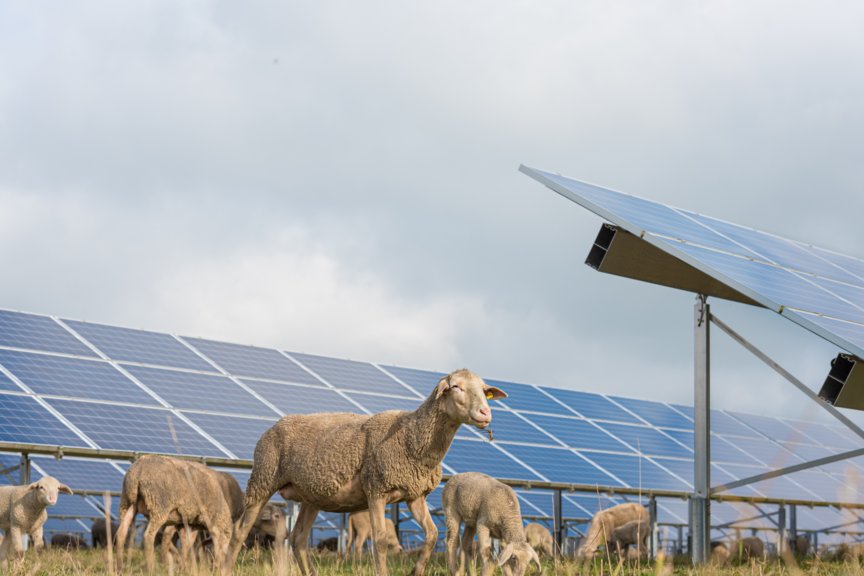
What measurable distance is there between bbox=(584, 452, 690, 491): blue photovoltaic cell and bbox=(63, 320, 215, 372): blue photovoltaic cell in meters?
Answer: 8.63

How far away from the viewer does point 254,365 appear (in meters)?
22.6

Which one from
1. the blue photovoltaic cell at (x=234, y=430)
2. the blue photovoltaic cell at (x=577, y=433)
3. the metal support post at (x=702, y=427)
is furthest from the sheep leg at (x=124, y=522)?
the blue photovoltaic cell at (x=577, y=433)

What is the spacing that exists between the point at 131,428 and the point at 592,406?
597 inches

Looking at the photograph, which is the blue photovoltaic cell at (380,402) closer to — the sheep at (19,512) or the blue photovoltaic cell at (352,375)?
the blue photovoltaic cell at (352,375)

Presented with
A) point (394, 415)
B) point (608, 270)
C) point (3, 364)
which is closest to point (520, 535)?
point (394, 415)

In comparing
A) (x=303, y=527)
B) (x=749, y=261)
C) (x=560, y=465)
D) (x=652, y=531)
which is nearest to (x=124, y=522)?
(x=303, y=527)

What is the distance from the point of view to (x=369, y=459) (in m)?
10.1

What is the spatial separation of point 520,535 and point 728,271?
4632mm

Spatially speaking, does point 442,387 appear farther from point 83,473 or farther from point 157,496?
point 83,473

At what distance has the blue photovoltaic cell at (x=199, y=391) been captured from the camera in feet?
63.2

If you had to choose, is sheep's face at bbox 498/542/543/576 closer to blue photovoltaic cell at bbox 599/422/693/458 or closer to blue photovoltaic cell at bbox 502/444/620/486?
blue photovoltaic cell at bbox 502/444/620/486

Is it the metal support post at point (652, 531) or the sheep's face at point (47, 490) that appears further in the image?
the metal support post at point (652, 531)

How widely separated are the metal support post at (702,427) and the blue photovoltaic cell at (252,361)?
8942 mm

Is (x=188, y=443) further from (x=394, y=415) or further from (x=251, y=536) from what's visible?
(x=394, y=415)
